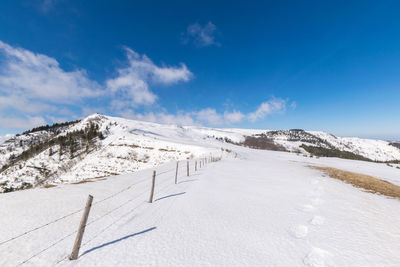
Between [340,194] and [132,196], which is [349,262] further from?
[132,196]

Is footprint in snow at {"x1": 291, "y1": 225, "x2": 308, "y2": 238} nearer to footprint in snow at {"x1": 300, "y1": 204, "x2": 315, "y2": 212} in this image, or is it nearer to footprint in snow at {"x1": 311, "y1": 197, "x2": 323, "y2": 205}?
footprint in snow at {"x1": 300, "y1": 204, "x2": 315, "y2": 212}

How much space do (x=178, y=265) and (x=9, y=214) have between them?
29.1 ft

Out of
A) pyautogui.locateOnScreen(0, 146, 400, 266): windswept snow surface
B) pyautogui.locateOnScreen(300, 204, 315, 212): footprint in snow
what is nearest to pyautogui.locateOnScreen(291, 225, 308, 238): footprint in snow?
pyautogui.locateOnScreen(0, 146, 400, 266): windswept snow surface

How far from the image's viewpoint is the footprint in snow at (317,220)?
700 cm

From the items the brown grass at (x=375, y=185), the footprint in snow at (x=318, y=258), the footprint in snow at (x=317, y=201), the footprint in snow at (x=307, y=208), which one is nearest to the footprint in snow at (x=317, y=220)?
the footprint in snow at (x=307, y=208)

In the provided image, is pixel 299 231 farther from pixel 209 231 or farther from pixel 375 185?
pixel 375 185

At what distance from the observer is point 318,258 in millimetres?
4730

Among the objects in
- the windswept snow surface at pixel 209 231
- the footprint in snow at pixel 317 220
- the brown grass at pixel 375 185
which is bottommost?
the windswept snow surface at pixel 209 231

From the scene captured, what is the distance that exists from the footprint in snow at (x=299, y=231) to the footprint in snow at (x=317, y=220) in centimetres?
78

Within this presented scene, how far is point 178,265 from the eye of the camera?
429cm

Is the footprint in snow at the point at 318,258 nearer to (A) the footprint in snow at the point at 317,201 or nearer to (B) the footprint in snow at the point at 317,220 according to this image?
(B) the footprint in snow at the point at 317,220

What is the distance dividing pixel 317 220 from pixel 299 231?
5.50 feet

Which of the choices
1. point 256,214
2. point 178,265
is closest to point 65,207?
point 178,265

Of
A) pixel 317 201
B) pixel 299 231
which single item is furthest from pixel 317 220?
pixel 317 201
